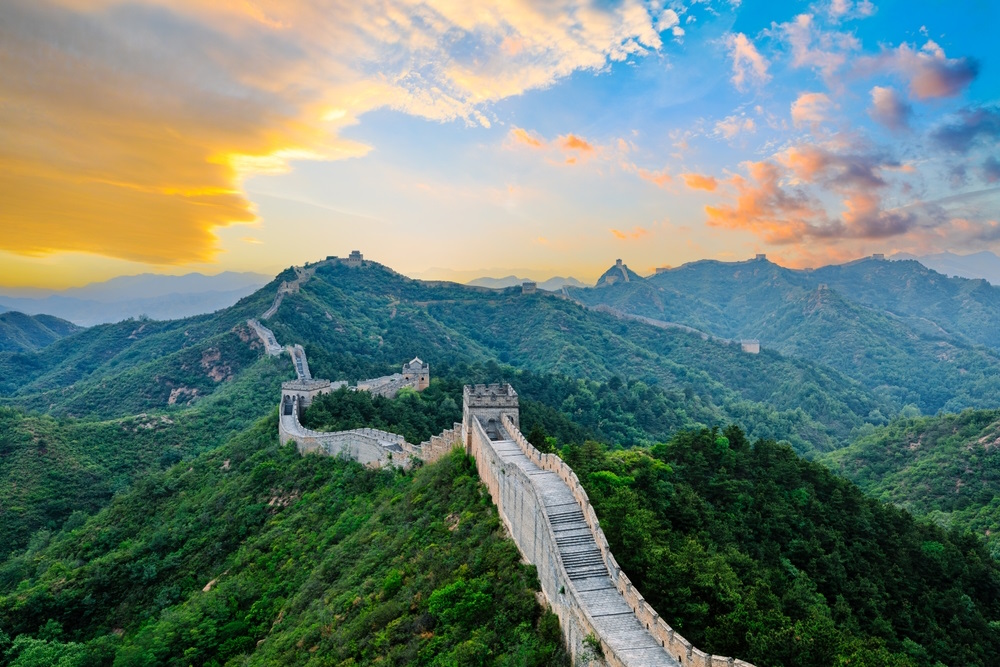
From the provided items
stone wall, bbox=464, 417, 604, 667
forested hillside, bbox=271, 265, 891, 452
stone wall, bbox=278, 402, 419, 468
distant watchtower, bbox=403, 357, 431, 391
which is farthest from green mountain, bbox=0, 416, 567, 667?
forested hillside, bbox=271, 265, 891, 452

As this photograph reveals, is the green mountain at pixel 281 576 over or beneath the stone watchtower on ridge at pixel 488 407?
beneath

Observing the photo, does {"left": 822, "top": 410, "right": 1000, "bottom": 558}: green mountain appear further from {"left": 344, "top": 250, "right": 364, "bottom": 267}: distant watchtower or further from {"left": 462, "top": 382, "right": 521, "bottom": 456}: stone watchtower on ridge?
{"left": 344, "top": 250, "right": 364, "bottom": 267}: distant watchtower

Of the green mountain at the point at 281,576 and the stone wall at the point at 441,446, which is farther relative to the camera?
the stone wall at the point at 441,446

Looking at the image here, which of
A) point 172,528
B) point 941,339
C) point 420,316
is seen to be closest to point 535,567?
point 172,528

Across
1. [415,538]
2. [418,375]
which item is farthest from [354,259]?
[415,538]

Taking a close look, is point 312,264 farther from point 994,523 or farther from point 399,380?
point 994,523

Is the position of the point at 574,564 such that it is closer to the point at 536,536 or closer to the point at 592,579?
the point at 592,579

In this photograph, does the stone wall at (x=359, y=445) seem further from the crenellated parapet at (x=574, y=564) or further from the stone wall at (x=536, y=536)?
the crenellated parapet at (x=574, y=564)

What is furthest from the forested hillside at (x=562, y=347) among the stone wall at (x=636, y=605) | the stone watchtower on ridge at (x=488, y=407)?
the stone wall at (x=636, y=605)
